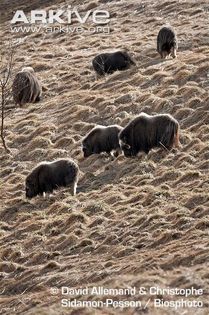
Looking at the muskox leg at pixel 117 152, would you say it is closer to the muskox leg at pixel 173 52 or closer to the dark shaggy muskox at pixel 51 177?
the dark shaggy muskox at pixel 51 177

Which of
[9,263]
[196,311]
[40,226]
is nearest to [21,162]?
[40,226]

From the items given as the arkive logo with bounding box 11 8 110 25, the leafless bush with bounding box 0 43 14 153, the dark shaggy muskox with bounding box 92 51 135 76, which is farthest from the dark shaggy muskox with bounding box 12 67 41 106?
the arkive logo with bounding box 11 8 110 25

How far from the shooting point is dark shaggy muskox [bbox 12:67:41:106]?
2788 centimetres

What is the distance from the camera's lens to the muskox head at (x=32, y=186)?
63.1 feet

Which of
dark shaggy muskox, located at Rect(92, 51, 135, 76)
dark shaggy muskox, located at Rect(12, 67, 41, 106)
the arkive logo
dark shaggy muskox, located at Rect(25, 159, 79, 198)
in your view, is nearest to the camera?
dark shaggy muskox, located at Rect(25, 159, 79, 198)

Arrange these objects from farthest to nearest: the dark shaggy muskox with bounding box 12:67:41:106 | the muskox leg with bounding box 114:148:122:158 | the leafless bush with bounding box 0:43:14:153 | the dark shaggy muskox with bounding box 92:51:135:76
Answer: the dark shaggy muskox with bounding box 92:51:135:76, the dark shaggy muskox with bounding box 12:67:41:106, the leafless bush with bounding box 0:43:14:153, the muskox leg with bounding box 114:148:122:158

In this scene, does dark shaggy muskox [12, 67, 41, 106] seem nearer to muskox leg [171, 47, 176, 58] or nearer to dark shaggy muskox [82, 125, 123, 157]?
muskox leg [171, 47, 176, 58]

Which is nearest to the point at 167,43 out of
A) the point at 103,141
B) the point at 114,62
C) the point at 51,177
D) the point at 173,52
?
the point at 173,52

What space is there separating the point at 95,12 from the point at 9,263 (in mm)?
28123

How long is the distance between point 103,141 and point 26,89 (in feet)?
26.7

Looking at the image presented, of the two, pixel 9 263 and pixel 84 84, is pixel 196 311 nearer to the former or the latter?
pixel 9 263

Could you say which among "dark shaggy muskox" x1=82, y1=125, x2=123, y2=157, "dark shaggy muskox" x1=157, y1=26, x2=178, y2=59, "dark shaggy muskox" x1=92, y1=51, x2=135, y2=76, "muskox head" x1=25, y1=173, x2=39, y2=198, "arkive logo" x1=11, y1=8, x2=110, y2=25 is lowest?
"muskox head" x1=25, y1=173, x2=39, y2=198

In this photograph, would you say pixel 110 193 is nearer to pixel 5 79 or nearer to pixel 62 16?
pixel 5 79

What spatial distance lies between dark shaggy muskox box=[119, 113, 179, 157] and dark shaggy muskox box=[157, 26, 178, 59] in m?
9.31
